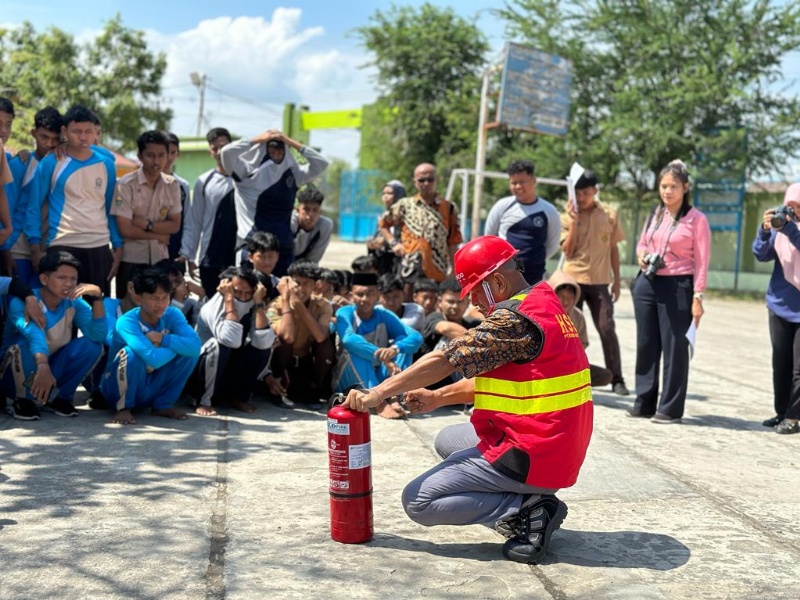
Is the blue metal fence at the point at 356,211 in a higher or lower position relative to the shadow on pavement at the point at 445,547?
higher

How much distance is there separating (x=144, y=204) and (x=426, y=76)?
76.0 feet

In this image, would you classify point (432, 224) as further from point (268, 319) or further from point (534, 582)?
point (534, 582)

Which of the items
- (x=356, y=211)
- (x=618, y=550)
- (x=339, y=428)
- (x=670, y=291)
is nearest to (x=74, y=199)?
(x=339, y=428)

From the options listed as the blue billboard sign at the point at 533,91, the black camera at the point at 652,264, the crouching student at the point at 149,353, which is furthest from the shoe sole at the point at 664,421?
the blue billboard sign at the point at 533,91

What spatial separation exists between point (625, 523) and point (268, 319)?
3.21m

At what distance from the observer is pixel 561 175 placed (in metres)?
26.1

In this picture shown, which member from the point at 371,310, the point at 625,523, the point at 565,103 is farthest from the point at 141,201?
the point at 565,103

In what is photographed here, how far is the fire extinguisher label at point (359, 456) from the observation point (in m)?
3.95

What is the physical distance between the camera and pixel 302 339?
709 centimetres

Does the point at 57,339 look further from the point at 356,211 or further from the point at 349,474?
the point at 356,211

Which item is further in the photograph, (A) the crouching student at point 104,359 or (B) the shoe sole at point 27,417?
(A) the crouching student at point 104,359

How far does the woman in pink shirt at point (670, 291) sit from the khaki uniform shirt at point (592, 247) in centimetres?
85

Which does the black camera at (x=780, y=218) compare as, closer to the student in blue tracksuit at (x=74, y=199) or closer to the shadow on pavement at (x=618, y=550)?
the shadow on pavement at (x=618, y=550)

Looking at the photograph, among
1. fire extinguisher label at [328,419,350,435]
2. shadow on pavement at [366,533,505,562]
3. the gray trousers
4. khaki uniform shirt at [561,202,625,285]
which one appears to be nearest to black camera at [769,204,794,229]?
khaki uniform shirt at [561,202,625,285]
